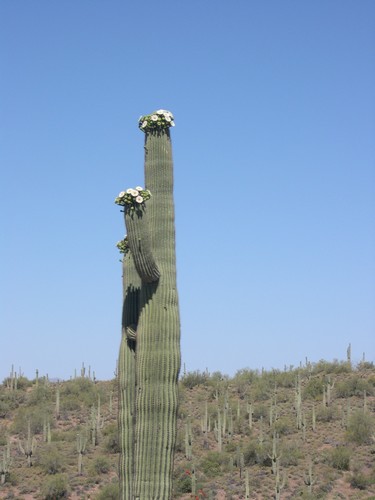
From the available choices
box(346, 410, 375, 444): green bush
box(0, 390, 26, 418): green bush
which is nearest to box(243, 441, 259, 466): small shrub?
box(346, 410, 375, 444): green bush

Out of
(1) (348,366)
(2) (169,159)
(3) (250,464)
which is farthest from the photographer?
(1) (348,366)

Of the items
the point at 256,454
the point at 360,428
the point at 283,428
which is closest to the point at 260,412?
the point at 283,428

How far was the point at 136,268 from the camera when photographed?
13375 millimetres

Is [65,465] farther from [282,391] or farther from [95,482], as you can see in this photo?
[282,391]

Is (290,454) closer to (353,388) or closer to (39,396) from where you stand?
(353,388)

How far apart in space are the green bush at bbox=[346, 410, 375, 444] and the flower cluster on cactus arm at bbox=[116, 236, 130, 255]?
71.1 feet

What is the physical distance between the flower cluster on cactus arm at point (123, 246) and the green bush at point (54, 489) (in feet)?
55.3

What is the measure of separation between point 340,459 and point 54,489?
10.7 metres

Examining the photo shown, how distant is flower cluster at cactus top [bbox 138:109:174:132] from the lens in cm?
1426

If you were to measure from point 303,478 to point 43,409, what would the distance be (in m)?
15.0

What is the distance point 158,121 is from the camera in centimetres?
1425

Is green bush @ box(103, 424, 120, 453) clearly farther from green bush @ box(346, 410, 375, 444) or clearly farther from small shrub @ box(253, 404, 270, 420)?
green bush @ box(346, 410, 375, 444)

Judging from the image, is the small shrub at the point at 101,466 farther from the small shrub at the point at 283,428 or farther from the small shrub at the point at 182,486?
the small shrub at the point at 283,428

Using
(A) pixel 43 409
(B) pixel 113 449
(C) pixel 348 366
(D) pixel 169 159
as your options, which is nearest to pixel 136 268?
(D) pixel 169 159
